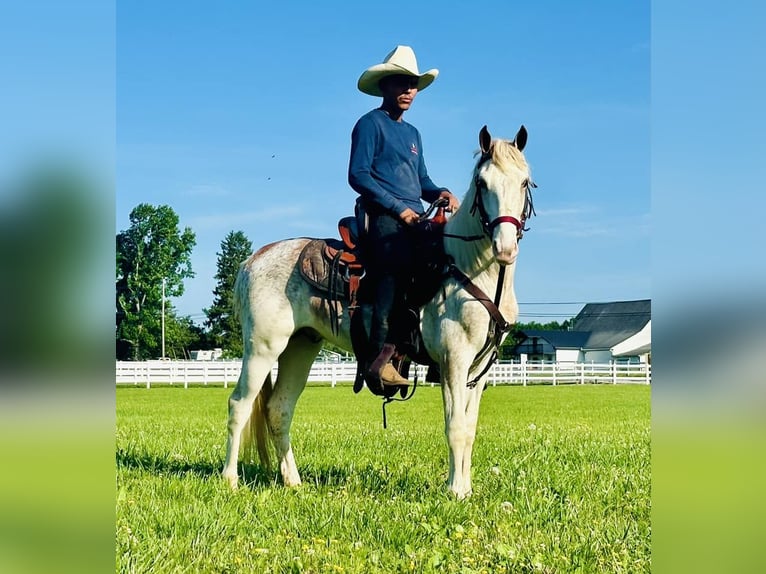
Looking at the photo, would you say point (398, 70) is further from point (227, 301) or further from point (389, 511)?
point (227, 301)

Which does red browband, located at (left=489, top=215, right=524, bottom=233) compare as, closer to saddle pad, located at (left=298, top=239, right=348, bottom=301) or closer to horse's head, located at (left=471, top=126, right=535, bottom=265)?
horse's head, located at (left=471, top=126, right=535, bottom=265)

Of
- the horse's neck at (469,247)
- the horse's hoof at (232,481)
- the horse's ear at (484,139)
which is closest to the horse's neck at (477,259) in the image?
the horse's neck at (469,247)

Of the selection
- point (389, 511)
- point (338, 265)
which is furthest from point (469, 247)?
point (389, 511)

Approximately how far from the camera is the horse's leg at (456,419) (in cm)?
598

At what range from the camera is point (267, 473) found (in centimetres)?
719

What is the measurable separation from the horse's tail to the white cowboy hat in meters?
2.93

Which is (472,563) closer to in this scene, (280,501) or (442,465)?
(280,501)

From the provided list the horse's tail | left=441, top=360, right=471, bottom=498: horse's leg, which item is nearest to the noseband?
left=441, top=360, right=471, bottom=498: horse's leg

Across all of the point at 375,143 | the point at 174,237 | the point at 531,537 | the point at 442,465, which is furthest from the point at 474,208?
the point at 174,237

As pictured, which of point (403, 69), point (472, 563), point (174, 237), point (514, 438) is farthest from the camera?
point (174, 237)

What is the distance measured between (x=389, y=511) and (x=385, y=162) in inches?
114

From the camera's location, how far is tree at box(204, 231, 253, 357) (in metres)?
63.9

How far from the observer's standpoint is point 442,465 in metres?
7.97
